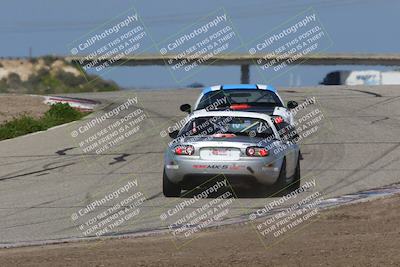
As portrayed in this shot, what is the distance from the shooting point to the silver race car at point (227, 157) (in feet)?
45.5

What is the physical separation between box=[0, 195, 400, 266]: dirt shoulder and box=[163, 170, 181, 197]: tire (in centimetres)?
272

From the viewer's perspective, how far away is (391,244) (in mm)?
9367

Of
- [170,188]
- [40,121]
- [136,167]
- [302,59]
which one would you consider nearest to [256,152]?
[170,188]

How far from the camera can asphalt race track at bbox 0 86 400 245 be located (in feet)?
42.8

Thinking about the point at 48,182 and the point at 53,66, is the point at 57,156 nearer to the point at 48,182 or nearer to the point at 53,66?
the point at 48,182

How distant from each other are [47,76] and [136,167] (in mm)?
66528

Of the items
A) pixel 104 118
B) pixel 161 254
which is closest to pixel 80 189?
pixel 161 254

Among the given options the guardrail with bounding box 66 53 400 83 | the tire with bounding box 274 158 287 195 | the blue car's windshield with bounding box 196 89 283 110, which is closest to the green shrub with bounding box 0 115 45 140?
the blue car's windshield with bounding box 196 89 283 110

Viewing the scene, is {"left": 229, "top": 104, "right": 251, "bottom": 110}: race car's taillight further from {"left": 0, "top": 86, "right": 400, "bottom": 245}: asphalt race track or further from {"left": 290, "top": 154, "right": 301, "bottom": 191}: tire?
{"left": 290, "top": 154, "right": 301, "bottom": 191}: tire

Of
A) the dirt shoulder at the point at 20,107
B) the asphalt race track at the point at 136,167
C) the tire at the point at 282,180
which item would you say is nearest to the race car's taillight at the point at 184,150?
the asphalt race track at the point at 136,167

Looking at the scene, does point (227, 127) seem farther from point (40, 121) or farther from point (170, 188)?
point (40, 121)

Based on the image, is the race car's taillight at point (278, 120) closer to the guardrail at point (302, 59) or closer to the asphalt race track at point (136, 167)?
the asphalt race track at point (136, 167)

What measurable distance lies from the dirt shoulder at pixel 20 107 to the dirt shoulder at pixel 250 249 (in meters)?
16.9

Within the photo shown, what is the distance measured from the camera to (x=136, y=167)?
58.9 feet
